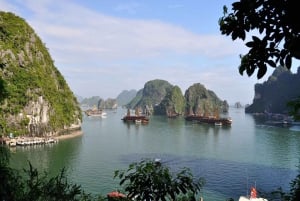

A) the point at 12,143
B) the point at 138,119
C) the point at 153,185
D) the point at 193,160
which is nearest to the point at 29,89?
the point at 12,143

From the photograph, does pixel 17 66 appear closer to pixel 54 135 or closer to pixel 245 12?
pixel 54 135

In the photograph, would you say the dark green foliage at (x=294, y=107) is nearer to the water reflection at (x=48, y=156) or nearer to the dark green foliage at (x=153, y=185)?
the dark green foliage at (x=153, y=185)

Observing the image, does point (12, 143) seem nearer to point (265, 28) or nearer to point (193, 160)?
point (193, 160)

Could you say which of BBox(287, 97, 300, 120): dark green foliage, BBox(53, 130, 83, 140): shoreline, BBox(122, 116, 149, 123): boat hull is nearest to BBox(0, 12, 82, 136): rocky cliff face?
BBox(53, 130, 83, 140): shoreline

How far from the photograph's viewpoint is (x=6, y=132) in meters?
69.1

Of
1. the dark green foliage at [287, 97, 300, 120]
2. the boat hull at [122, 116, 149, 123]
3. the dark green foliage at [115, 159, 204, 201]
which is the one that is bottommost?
the boat hull at [122, 116, 149, 123]

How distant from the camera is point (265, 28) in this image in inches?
147

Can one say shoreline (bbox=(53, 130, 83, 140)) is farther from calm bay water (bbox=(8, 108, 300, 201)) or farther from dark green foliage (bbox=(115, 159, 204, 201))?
dark green foliage (bbox=(115, 159, 204, 201))

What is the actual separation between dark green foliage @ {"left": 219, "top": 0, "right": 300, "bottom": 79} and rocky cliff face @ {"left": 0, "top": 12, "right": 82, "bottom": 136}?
69363mm

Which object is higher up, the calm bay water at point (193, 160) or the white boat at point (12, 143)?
the white boat at point (12, 143)

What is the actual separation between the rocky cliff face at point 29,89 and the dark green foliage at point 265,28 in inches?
2731

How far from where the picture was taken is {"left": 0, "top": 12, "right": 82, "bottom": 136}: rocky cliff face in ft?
243

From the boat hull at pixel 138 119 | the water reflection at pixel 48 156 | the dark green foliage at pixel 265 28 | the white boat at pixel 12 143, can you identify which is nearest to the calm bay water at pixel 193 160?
the water reflection at pixel 48 156

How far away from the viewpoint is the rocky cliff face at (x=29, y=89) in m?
74.1
